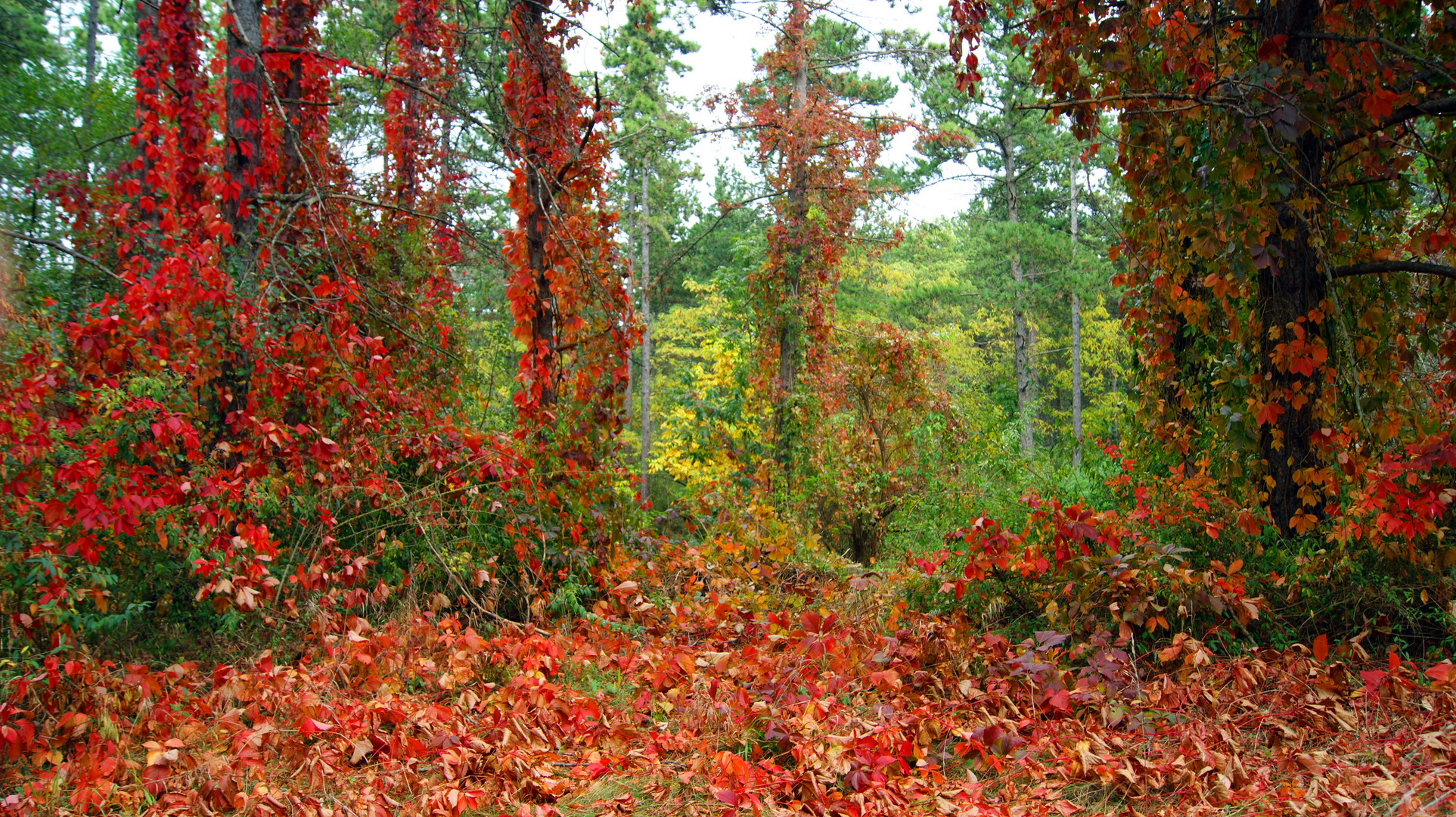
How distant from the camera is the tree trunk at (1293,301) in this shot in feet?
13.1

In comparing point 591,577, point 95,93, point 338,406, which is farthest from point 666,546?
point 95,93

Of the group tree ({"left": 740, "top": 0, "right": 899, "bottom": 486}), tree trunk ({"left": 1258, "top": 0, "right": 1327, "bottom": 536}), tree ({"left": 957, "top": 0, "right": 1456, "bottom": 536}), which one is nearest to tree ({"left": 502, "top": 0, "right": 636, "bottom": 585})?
tree ({"left": 957, "top": 0, "right": 1456, "bottom": 536})

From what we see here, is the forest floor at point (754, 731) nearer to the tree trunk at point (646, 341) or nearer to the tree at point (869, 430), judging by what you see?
the tree at point (869, 430)

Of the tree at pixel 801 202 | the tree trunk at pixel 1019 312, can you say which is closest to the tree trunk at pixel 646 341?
the tree trunk at pixel 1019 312

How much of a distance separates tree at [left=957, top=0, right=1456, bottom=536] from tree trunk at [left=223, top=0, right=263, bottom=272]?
405cm

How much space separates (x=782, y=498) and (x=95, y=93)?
32.3 feet

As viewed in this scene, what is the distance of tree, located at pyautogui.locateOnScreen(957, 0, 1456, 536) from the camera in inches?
141

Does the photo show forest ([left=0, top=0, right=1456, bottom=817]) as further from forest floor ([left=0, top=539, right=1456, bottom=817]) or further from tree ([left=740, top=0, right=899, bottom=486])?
tree ([left=740, top=0, right=899, bottom=486])

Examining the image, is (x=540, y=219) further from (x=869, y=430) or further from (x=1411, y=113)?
(x=869, y=430)

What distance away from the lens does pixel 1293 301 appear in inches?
163

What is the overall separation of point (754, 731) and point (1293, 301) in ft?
10.7

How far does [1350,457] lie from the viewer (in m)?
3.84

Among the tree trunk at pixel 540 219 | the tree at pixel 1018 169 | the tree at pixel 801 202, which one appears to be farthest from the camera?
the tree at pixel 1018 169

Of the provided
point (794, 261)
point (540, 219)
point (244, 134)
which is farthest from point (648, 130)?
point (244, 134)
